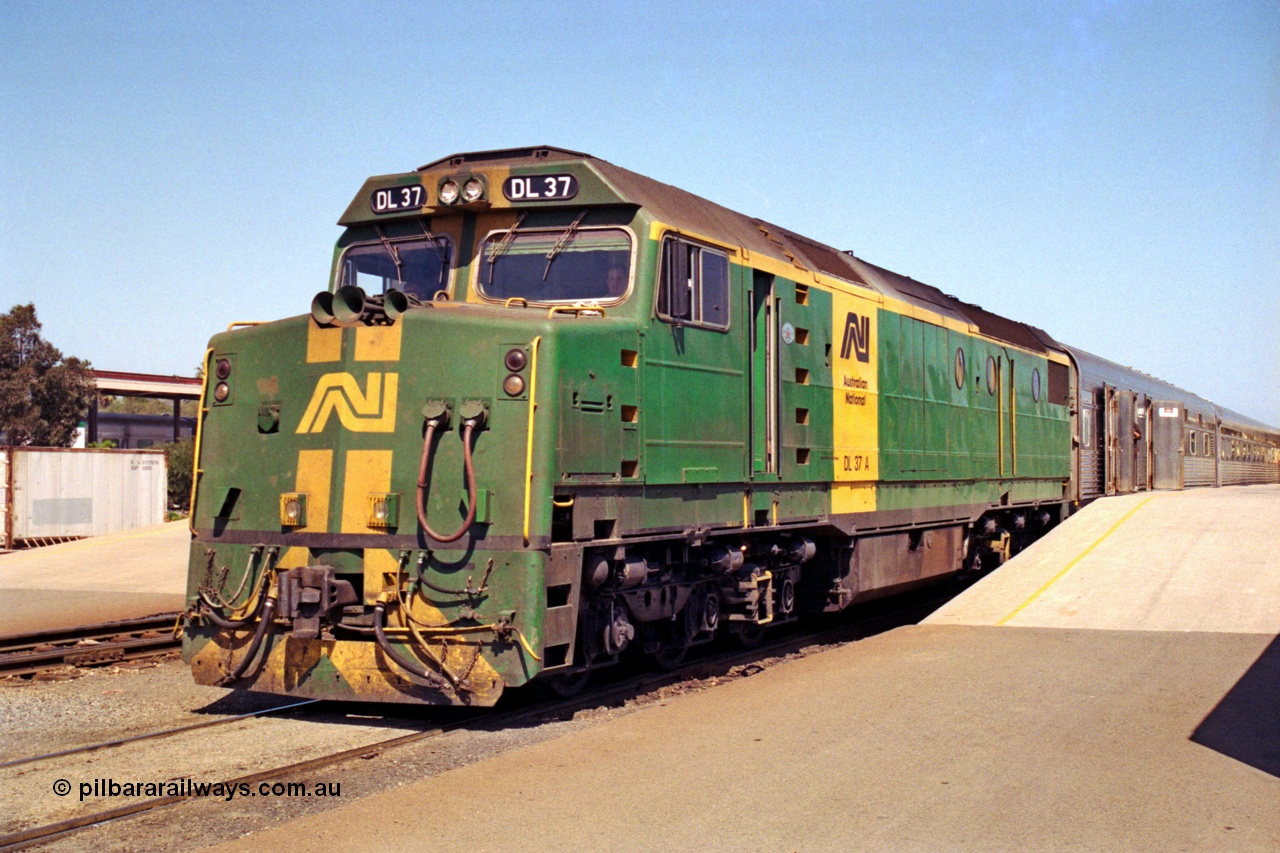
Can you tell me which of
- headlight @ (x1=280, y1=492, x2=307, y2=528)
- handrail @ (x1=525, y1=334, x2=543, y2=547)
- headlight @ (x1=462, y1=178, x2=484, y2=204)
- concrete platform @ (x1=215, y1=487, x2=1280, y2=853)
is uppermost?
headlight @ (x1=462, y1=178, x2=484, y2=204)

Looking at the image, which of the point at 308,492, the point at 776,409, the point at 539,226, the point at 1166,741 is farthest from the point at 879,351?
the point at 308,492

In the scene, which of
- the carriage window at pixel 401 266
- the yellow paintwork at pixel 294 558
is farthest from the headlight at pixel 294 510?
the carriage window at pixel 401 266

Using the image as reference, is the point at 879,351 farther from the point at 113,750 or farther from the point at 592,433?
the point at 113,750

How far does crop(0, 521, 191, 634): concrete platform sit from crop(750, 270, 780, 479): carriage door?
10056 mm

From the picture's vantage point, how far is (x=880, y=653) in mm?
11367

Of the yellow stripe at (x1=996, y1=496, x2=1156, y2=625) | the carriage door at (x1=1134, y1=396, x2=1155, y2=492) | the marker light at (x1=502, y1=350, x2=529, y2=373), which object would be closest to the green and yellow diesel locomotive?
the marker light at (x1=502, y1=350, x2=529, y2=373)

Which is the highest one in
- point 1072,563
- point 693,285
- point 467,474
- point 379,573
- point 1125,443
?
point 693,285

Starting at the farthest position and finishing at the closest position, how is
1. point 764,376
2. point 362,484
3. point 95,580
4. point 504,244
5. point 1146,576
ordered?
point 95,580 < point 1146,576 < point 764,376 < point 504,244 < point 362,484

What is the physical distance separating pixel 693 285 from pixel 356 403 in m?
3.03

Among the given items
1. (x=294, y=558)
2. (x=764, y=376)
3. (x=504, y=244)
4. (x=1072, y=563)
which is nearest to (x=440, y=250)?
(x=504, y=244)

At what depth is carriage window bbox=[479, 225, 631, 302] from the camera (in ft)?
29.4

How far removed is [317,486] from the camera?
8273mm

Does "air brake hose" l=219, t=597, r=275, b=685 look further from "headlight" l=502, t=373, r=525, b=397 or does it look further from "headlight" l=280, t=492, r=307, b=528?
"headlight" l=502, t=373, r=525, b=397

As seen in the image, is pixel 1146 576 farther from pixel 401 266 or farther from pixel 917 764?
pixel 401 266
